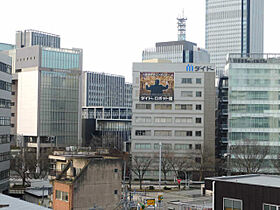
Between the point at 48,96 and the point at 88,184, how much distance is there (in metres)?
98.2

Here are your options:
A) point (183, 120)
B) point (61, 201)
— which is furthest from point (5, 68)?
point (183, 120)

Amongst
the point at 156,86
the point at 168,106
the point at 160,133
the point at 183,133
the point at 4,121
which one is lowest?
the point at 160,133

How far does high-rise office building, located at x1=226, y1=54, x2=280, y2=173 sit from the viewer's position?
9156 cm

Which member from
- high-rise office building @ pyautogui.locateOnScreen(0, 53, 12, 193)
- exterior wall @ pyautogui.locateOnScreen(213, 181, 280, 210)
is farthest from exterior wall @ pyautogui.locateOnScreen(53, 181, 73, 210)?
high-rise office building @ pyautogui.locateOnScreen(0, 53, 12, 193)

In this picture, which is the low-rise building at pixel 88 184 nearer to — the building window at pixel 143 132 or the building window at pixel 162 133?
the building window at pixel 143 132

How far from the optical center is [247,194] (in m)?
27.1

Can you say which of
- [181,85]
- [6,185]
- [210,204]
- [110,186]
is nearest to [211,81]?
[181,85]

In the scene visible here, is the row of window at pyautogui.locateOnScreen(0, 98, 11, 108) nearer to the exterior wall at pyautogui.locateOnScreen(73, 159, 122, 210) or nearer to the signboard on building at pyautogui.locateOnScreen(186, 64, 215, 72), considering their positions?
the exterior wall at pyautogui.locateOnScreen(73, 159, 122, 210)

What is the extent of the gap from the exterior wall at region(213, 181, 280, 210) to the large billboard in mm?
75072

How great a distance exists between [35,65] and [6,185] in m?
70.9

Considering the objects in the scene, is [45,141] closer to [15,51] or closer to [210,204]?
[15,51]

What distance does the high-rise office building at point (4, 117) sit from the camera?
70312mm

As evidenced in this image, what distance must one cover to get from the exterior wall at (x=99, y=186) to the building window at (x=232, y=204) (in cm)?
1753

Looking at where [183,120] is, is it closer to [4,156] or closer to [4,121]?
[4,121]
